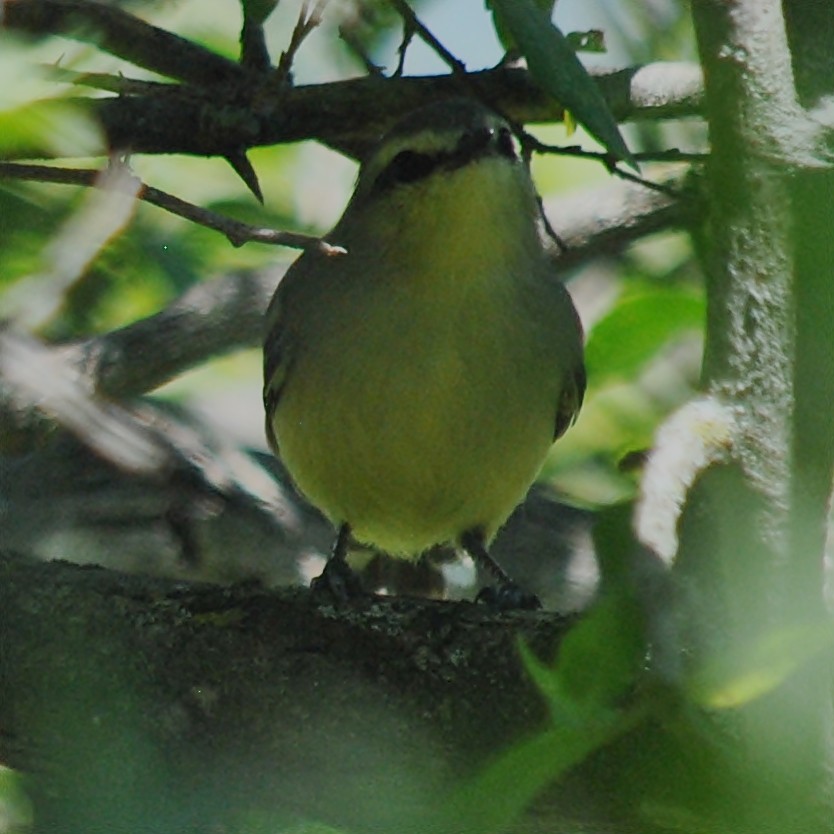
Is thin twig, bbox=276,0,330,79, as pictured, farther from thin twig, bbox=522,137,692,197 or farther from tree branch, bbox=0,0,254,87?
thin twig, bbox=522,137,692,197

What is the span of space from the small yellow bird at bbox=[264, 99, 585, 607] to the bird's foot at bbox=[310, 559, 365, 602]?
0.7 inches

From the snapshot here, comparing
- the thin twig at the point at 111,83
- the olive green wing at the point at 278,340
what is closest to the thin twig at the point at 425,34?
the thin twig at the point at 111,83

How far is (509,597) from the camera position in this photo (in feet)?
12.5

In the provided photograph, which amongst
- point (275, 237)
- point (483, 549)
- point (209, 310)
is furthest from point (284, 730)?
point (483, 549)

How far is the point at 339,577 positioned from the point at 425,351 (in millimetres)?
629

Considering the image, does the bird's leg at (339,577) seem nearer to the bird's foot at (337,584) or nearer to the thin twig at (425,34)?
the bird's foot at (337,584)

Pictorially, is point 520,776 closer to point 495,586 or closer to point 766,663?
point 766,663

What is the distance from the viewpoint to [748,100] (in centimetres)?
120

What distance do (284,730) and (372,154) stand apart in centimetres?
156

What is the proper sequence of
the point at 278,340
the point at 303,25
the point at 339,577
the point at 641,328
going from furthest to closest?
the point at 278,340 < the point at 339,577 < the point at 303,25 < the point at 641,328

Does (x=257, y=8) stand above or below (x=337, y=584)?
above

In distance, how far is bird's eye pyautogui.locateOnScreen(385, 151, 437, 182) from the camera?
3.21 m

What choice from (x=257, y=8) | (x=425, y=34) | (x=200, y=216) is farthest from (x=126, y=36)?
(x=200, y=216)

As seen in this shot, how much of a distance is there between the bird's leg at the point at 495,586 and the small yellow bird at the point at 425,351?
0.01 meters
